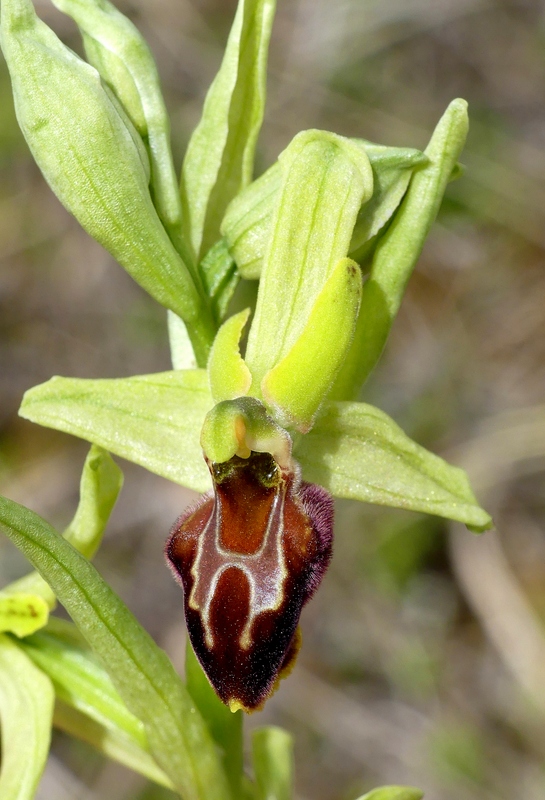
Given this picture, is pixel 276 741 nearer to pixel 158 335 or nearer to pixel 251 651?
pixel 251 651

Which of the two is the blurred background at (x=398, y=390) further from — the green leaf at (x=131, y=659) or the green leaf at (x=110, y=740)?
the green leaf at (x=131, y=659)

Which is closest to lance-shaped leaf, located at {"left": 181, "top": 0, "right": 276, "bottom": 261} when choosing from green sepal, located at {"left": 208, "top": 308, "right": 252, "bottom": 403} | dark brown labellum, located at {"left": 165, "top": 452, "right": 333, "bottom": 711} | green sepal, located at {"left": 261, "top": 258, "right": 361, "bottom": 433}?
green sepal, located at {"left": 208, "top": 308, "right": 252, "bottom": 403}

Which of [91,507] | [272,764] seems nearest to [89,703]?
[91,507]

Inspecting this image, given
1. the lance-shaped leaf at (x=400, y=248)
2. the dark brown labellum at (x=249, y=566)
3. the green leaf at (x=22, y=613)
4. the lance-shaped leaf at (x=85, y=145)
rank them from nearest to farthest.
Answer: the dark brown labellum at (x=249, y=566), the lance-shaped leaf at (x=85, y=145), the lance-shaped leaf at (x=400, y=248), the green leaf at (x=22, y=613)

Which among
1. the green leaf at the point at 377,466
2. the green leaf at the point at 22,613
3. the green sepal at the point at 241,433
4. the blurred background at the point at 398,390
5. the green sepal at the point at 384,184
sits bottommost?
the blurred background at the point at 398,390

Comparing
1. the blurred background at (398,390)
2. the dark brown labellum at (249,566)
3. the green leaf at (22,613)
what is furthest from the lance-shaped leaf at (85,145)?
the blurred background at (398,390)

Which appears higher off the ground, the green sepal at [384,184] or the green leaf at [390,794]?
the green sepal at [384,184]

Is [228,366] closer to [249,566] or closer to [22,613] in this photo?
[249,566]
